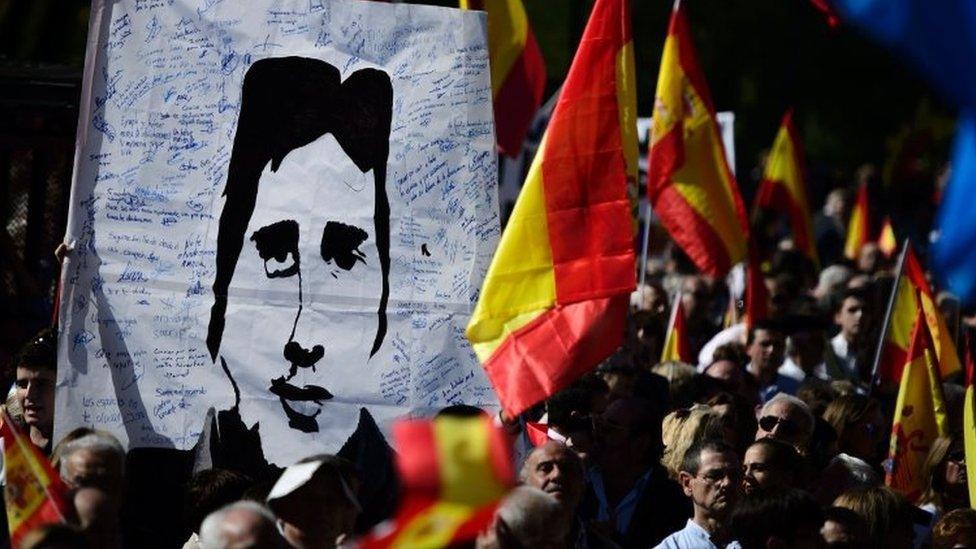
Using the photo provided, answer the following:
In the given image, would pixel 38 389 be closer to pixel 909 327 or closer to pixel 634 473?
pixel 634 473

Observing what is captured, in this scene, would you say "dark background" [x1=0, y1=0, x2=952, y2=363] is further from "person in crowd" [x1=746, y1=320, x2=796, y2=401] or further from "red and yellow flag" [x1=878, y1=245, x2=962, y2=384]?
"person in crowd" [x1=746, y1=320, x2=796, y2=401]

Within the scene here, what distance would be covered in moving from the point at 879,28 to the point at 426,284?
376 cm

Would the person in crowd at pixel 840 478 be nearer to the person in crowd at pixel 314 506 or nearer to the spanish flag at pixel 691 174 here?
the person in crowd at pixel 314 506

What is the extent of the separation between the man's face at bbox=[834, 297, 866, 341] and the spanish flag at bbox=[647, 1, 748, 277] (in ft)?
2.40

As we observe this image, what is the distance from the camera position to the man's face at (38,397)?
7.30 meters

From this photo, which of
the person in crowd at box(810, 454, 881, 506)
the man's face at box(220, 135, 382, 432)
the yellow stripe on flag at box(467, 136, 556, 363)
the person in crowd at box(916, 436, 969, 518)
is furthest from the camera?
the person in crowd at box(916, 436, 969, 518)

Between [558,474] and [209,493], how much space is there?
1.21m

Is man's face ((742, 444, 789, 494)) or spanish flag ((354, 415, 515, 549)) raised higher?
spanish flag ((354, 415, 515, 549))

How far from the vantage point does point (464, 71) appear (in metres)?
7.67

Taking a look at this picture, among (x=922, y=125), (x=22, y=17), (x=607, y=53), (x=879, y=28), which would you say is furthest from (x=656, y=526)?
(x=922, y=125)

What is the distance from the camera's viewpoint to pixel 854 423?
891 centimetres

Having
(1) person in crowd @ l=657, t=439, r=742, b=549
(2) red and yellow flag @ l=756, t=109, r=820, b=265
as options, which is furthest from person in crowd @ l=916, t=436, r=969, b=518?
(2) red and yellow flag @ l=756, t=109, r=820, b=265

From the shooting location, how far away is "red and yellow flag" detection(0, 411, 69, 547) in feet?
17.8

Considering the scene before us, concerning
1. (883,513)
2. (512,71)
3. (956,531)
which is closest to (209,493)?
(883,513)
